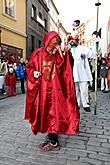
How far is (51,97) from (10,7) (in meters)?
13.5

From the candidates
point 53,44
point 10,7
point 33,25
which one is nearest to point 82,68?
point 53,44

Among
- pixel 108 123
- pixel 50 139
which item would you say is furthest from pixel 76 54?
pixel 50 139

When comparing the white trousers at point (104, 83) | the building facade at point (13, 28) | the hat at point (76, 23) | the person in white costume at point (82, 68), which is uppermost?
the building facade at point (13, 28)

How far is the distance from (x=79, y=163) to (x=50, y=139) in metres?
0.72

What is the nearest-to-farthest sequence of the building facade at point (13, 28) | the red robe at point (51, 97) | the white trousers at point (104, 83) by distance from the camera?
the red robe at point (51, 97) → the white trousers at point (104, 83) → the building facade at point (13, 28)

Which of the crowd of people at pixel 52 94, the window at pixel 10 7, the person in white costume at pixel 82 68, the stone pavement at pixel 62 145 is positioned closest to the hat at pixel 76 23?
the person in white costume at pixel 82 68

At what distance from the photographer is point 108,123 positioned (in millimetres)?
5488

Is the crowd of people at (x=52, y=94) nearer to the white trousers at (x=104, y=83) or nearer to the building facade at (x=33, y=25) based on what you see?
the white trousers at (x=104, y=83)

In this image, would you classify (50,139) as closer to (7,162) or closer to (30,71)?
(7,162)

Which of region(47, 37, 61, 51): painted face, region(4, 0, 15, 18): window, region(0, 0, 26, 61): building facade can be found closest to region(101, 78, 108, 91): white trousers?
region(0, 0, 26, 61): building facade

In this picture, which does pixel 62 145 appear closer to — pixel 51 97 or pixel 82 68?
pixel 51 97

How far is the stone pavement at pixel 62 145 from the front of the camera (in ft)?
11.1

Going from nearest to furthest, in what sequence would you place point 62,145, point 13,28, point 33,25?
point 62,145 < point 13,28 < point 33,25

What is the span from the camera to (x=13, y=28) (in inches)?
640
